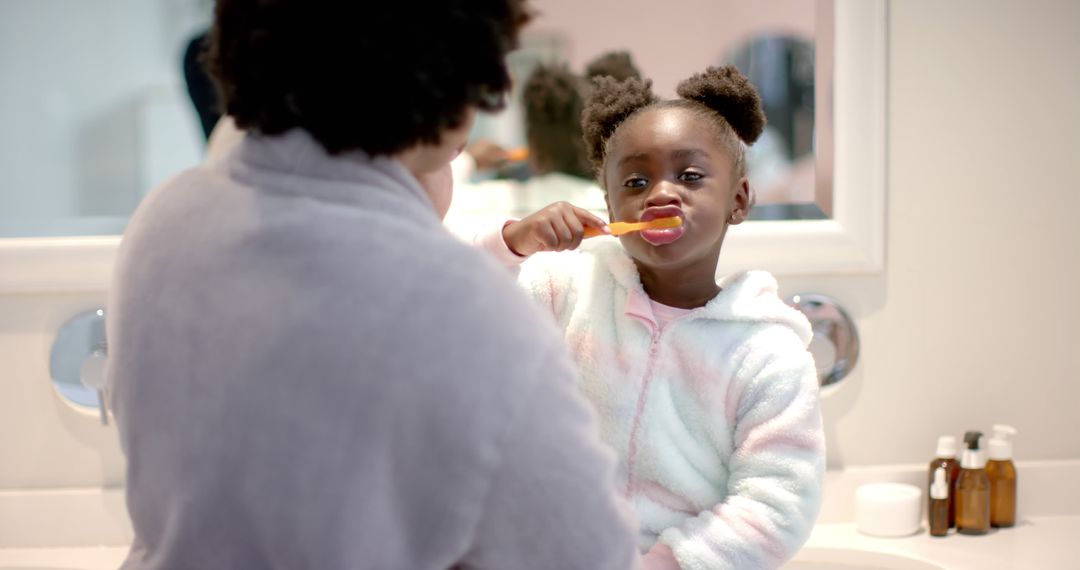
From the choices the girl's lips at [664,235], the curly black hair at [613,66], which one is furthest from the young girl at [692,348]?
the curly black hair at [613,66]

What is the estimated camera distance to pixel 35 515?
4.45 feet

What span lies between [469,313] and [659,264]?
18.4 inches

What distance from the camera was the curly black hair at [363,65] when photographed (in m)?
0.55

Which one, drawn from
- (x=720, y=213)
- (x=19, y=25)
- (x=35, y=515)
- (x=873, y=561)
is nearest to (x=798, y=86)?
(x=720, y=213)

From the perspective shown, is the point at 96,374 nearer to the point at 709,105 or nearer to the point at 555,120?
the point at 555,120

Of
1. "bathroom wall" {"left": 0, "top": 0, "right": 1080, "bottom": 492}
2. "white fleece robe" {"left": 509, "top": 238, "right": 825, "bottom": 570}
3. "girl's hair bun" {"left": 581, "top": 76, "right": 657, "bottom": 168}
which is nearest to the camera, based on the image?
"white fleece robe" {"left": 509, "top": 238, "right": 825, "bottom": 570}

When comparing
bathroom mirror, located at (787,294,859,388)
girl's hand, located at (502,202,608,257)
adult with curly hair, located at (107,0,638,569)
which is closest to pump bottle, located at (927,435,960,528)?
bathroom mirror, located at (787,294,859,388)

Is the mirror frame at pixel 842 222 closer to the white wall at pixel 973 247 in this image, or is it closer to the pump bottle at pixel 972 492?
the white wall at pixel 973 247

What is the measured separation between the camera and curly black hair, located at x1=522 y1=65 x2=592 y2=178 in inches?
52.4

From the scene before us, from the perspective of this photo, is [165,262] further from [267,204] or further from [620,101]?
[620,101]

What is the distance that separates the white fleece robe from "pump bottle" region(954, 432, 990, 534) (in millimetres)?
439

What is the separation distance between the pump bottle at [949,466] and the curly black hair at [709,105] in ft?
1.77

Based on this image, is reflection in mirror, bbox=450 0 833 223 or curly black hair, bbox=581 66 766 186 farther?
reflection in mirror, bbox=450 0 833 223

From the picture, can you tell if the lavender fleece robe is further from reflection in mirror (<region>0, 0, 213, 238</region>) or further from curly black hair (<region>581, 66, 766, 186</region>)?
reflection in mirror (<region>0, 0, 213, 238</region>)
